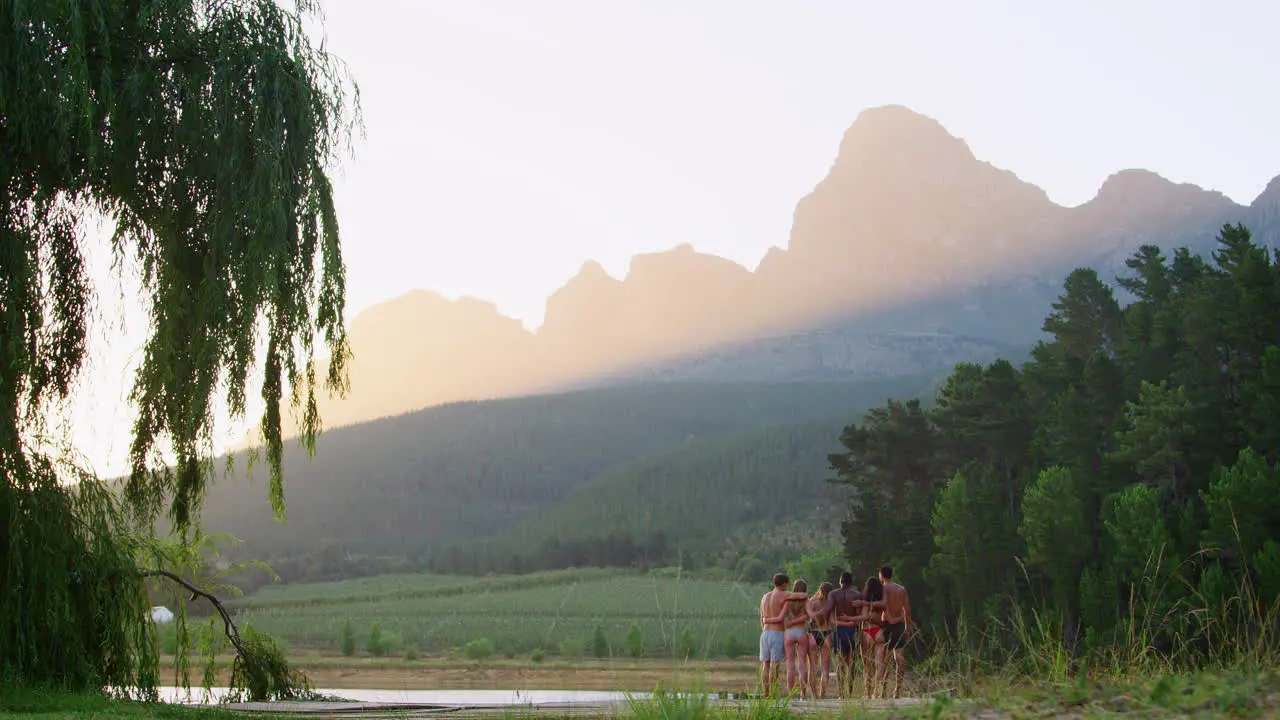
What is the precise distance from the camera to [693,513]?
502 feet

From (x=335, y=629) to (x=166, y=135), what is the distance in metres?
73.5

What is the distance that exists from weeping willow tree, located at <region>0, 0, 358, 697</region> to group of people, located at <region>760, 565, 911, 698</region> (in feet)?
18.5

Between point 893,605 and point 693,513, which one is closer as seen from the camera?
point 893,605

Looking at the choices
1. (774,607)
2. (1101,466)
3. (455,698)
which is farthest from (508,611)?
(774,607)

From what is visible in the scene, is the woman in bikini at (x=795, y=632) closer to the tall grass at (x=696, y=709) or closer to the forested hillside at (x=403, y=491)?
the tall grass at (x=696, y=709)

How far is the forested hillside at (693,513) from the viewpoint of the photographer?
139125 mm

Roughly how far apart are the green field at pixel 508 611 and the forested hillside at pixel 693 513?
8666mm

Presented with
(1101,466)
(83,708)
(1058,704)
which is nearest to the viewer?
(1058,704)

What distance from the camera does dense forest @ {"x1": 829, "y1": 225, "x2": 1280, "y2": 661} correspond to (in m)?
33.9

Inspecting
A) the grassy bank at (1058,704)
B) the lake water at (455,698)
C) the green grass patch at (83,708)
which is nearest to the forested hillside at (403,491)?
the lake water at (455,698)

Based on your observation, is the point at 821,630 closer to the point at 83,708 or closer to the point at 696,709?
the point at 696,709

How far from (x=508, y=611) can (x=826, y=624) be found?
281ft

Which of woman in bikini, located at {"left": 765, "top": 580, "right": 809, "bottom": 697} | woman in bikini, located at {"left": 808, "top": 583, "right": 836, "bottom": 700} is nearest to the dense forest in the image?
woman in bikini, located at {"left": 808, "top": 583, "right": 836, "bottom": 700}

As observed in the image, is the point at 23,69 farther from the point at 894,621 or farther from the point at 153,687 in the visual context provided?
the point at 894,621
